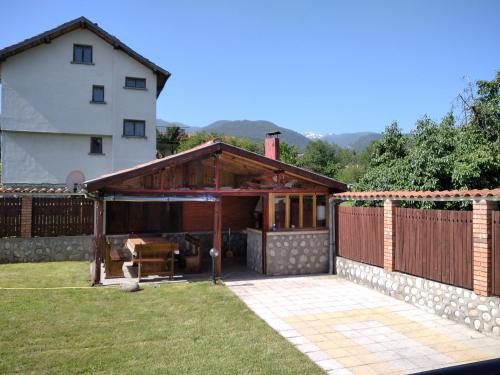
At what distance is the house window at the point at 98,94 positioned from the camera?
22.9 meters

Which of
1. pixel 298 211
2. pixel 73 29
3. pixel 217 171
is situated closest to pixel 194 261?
pixel 217 171

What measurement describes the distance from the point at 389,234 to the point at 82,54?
778 inches

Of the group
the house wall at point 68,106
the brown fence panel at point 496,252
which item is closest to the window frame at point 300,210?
the brown fence panel at point 496,252

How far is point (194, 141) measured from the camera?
66312mm

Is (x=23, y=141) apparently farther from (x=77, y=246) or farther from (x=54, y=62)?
(x=77, y=246)

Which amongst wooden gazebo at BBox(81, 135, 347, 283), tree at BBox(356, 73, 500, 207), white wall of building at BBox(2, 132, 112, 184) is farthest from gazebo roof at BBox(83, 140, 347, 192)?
white wall of building at BBox(2, 132, 112, 184)

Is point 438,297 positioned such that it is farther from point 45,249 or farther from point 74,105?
point 74,105

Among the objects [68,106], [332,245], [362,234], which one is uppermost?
[68,106]

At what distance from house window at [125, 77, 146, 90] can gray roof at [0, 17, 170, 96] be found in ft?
3.12

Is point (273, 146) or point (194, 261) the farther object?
point (273, 146)

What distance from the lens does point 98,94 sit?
2300 cm

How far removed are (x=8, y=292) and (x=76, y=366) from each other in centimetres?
528

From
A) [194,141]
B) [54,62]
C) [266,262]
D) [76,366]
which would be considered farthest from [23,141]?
[194,141]

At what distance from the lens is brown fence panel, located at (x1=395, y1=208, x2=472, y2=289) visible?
7852 millimetres
